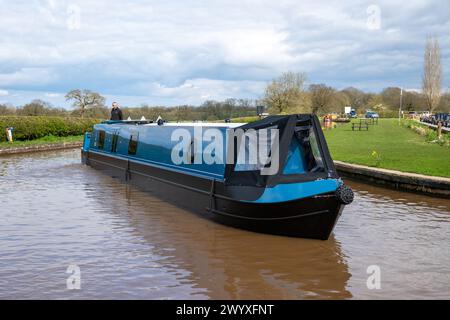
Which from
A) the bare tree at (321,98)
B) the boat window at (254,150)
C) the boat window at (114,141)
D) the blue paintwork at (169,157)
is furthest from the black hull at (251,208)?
the bare tree at (321,98)

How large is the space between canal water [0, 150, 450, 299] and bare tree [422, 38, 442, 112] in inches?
1788

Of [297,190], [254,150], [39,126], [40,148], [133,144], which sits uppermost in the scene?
[39,126]

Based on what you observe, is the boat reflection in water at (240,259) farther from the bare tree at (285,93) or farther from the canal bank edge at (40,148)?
the bare tree at (285,93)

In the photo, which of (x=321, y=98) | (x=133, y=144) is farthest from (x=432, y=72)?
(x=133, y=144)

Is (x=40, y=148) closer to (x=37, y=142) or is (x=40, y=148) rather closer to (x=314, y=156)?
(x=37, y=142)

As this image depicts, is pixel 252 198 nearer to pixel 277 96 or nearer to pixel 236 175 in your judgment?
pixel 236 175

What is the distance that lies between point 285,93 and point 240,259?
46130 mm

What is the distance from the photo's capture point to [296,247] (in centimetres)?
725

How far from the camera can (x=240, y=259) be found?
22.2ft

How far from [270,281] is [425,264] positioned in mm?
2145

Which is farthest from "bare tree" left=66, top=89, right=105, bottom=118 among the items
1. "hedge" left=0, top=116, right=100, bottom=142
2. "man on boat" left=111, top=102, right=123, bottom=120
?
"man on boat" left=111, top=102, right=123, bottom=120

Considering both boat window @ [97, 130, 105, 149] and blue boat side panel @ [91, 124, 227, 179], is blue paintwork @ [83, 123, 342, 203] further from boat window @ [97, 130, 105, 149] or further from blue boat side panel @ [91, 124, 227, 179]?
boat window @ [97, 130, 105, 149]
